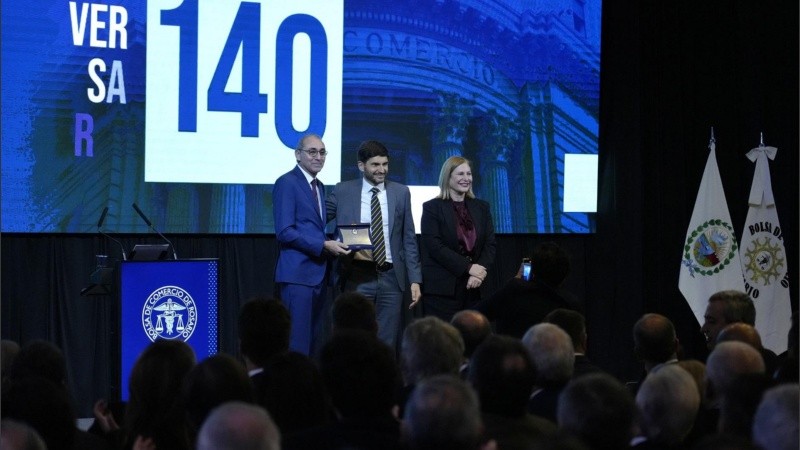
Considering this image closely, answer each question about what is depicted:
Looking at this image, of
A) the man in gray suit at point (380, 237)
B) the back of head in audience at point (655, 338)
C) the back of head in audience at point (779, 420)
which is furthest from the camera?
the man in gray suit at point (380, 237)

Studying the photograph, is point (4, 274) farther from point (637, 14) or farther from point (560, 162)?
point (637, 14)

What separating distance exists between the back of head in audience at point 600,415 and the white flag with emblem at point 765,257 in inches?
223

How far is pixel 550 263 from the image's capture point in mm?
5199

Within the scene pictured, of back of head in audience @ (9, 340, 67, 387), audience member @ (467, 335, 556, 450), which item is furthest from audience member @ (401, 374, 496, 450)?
back of head in audience @ (9, 340, 67, 387)

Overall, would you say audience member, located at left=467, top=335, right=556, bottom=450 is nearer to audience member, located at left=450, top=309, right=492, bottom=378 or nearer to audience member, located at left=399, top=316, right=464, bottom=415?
audience member, located at left=399, top=316, right=464, bottom=415

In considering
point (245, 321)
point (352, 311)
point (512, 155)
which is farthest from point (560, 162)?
point (245, 321)

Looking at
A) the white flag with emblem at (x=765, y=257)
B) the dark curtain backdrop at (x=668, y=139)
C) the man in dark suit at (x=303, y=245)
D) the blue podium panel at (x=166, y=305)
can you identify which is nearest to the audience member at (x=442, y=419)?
the blue podium panel at (x=166, y=305)

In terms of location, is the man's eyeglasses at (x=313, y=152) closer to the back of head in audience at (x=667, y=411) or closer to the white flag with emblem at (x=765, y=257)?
the white flag with emblem at (x=765, y=257)

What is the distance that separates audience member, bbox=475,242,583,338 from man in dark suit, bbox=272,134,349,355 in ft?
4.20

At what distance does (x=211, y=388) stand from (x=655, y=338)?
6.68 ft

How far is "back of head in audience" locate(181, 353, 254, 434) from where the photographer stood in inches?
110

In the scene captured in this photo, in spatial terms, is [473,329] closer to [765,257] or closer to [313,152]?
[313,152]

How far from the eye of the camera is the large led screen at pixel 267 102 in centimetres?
680

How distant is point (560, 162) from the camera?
315 inches
